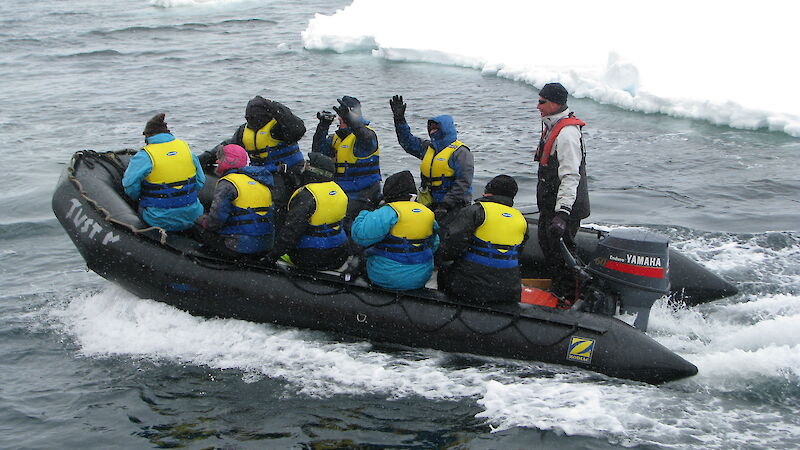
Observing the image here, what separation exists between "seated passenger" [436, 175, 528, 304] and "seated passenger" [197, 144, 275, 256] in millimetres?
1307

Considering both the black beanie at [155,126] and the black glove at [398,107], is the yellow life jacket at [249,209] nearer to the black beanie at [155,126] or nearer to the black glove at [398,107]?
the black beanie at [155,126]

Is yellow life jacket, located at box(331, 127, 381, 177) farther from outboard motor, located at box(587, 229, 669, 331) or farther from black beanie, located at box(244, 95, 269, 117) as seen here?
outboard motor, located at box(587, 229, 669, 331)

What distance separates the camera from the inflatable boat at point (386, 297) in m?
5.46

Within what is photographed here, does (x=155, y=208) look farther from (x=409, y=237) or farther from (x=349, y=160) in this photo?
(x=409, y=237)

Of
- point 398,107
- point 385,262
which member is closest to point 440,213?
point 385,262

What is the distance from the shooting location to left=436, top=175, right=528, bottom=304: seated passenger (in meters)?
5.30

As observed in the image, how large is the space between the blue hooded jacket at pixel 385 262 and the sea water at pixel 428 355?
54 centimetres

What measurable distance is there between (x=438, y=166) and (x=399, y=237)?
1.09 metres

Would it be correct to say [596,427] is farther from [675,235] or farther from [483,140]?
[483,140]

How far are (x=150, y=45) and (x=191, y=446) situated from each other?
17.9m

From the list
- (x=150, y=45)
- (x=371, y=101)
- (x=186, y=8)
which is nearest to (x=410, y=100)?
(x=371, y=101)

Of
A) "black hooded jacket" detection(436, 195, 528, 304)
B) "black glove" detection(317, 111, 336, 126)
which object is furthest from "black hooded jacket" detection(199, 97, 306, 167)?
"black hooded jacket" detection(436, 195, 528, 304)

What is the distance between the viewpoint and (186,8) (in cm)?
2719

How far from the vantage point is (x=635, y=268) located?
221 inches
